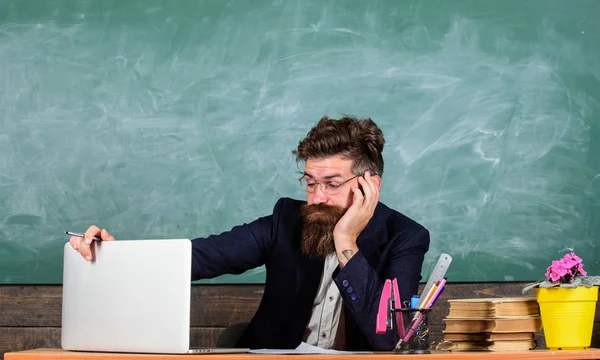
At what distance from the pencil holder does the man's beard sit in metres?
0.68

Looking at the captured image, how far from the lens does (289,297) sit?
2.54 m

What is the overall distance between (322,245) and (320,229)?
0.05 metres

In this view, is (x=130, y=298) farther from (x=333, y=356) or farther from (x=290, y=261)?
(x=290, y=261)

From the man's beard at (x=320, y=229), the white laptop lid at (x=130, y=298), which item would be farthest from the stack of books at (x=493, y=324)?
the white laptop lid at (x=130, y=298)

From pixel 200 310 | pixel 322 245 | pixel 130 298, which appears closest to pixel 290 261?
pixel 322 245

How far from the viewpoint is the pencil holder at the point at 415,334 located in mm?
1773

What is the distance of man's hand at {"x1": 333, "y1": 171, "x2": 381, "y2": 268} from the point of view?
2.27 metres

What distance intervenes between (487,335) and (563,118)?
1.40m

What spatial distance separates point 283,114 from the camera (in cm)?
320

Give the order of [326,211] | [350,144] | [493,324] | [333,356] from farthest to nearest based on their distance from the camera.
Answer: [350,144] < [326,211] < [493,324] < [333,356]

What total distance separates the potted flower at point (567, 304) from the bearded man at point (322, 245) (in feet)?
1.36

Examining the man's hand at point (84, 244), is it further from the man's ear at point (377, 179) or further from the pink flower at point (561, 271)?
the pink flower at point (561, 271)

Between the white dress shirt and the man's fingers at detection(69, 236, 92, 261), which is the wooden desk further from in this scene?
the white dress shirt

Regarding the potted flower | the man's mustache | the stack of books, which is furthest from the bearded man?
the potted flower
